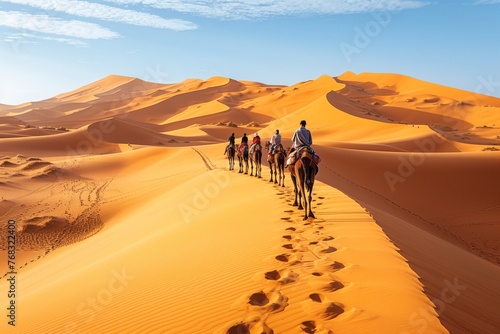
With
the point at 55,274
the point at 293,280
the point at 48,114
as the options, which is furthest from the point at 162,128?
the point at 293,280

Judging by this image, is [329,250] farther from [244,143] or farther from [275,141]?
[244,143]

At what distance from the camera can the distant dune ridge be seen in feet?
15.7

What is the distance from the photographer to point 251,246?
7.51 meters

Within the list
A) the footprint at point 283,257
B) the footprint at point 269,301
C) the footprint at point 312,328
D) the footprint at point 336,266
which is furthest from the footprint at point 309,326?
the footprint at point 283,257

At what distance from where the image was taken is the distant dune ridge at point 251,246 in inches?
189

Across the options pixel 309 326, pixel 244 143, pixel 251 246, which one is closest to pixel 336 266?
pixel 309 326

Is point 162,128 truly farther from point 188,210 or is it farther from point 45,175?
point 188,210

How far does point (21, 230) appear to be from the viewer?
1533 centimetres

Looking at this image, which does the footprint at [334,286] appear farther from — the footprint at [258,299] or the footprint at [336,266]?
the footprint at [258,299]

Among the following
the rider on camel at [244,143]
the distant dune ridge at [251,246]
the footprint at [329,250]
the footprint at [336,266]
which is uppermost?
the rider on camel at [244,143]

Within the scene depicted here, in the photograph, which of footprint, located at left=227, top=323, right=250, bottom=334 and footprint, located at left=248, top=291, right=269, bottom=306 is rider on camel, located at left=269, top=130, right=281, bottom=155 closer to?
footprint, located at left=248, top=291, right=269, bottom=306

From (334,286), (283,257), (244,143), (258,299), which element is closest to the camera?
(258,299)

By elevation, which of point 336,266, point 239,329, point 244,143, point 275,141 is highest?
point 275,141

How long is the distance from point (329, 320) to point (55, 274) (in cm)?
837
